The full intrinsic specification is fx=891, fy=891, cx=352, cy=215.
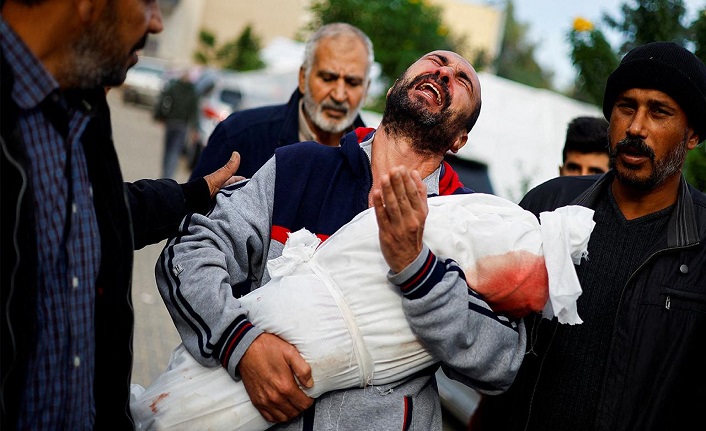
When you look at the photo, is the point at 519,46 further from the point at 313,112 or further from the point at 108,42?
the point at 108,42

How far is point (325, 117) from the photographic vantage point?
493cm

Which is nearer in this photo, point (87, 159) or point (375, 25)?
point (87, 159)

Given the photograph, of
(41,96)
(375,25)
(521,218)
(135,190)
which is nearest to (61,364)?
(41,96)

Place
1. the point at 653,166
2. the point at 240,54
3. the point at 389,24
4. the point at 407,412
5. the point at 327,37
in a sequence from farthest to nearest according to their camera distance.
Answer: the point at 240,54 < the point at 389,24 < the point at 327,37 < the point at 653,166 < the point at 407,412

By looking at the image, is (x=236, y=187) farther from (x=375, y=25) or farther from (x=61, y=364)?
(x=375, y=25)

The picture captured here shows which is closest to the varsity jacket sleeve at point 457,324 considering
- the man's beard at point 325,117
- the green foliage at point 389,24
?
the man's beard at point 325,117

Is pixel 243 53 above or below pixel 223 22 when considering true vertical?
above

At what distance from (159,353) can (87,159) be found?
17.1ft

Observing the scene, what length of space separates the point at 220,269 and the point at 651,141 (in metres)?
1.76

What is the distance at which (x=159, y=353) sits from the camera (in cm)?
727

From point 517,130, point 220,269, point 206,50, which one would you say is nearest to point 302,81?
point 220,269

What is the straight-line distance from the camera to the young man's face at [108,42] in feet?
6.91

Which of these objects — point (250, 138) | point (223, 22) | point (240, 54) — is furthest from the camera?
point (223, 22)

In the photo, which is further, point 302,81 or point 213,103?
point 213,103
